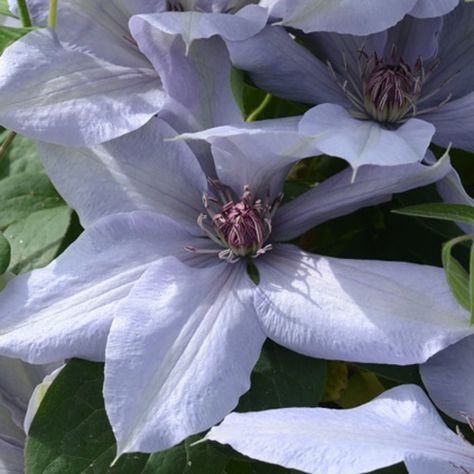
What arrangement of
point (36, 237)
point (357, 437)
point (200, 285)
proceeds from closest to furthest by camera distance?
1. point (357, 437)
2. point (200, 285)
3. point (36, 237)

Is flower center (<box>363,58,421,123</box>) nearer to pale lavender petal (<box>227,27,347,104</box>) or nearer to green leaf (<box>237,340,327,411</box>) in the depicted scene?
pale lavender petal (<box>227,27,347,104</box>)

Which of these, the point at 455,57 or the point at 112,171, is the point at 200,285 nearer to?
the point at 112,171

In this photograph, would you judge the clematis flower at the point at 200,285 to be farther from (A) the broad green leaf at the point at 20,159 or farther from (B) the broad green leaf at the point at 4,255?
(A) the broad green leaf at the point at 20,159

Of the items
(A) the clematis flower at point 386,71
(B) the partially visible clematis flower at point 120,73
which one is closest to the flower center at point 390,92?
(A) the clematis flower at point 386,71

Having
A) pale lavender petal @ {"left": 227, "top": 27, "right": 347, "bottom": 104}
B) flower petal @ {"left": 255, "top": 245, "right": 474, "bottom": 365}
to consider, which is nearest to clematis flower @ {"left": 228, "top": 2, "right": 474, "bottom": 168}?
pale lavender petal @ {"left": 227, "top": 27, "right": 347, "bottom": 104}

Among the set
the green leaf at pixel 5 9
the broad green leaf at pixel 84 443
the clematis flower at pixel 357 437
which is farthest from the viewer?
the green leaf at pixel 5 9

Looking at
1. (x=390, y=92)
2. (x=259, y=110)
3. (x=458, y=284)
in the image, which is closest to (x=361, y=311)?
(x=458, y=284)

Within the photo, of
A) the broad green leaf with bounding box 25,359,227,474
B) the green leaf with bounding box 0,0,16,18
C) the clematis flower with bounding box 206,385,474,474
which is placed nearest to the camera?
the clematis flower with bounding box 206,385,474,474
